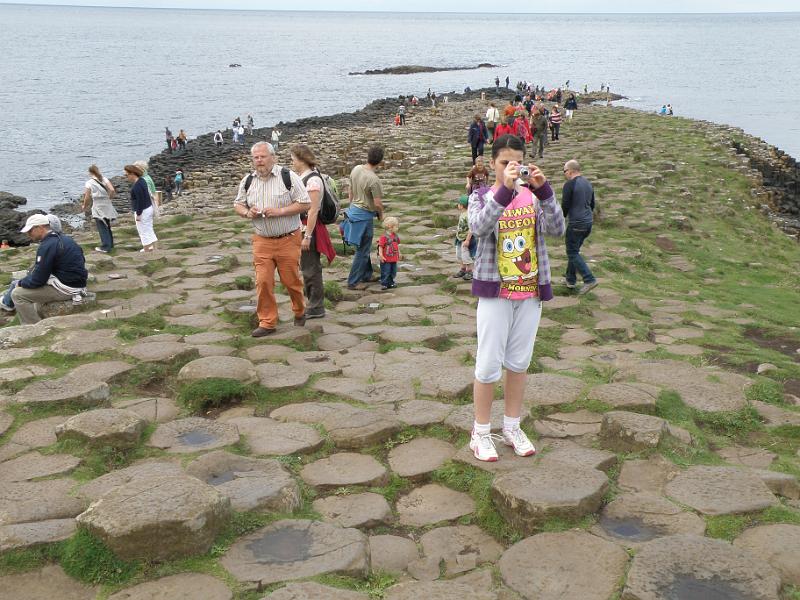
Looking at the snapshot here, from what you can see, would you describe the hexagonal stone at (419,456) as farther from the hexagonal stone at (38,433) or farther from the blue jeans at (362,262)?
the blue jeans at (362,262)

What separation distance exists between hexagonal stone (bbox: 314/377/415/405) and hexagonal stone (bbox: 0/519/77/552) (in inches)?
102

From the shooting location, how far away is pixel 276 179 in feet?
24.5

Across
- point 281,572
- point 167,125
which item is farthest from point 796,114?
point 281,572

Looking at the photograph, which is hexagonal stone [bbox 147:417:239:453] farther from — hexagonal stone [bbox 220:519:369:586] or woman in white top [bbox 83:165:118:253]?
woman in white top [bbox 83:165:118:253]

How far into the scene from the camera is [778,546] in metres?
3.73

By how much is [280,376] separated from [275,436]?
1.18m

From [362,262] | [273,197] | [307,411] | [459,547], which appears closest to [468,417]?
[307,411]

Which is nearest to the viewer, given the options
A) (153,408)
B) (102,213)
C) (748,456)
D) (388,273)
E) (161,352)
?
(748,456)

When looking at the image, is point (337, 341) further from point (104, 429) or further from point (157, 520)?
point (157, 520)

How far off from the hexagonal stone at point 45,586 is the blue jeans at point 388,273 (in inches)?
267

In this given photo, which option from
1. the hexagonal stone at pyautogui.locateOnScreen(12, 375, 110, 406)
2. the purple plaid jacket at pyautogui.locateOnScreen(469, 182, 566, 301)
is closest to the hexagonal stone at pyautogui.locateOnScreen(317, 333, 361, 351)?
the hexagonal stone at pyautogui.locateOnScreen(12, 375, 110, 406)

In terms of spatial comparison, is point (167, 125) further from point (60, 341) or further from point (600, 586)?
point (600, 586)

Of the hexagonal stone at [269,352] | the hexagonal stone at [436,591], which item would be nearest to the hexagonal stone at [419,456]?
the hexagonal stone at [436,591]

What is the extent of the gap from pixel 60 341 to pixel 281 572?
15.1ft
